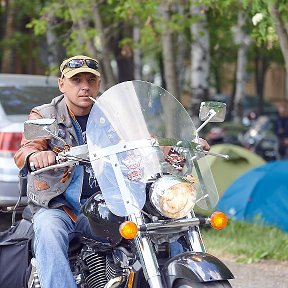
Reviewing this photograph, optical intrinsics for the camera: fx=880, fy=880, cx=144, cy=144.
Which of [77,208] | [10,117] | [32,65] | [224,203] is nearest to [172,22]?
[224,203]

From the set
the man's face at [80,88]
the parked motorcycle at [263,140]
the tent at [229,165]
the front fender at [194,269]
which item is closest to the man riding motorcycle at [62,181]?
the man's face at [80,88]

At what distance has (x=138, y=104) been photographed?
15.9ft

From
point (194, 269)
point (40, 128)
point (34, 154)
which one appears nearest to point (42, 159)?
point (34, 154)

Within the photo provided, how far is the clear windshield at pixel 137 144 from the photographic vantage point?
460 centimetres

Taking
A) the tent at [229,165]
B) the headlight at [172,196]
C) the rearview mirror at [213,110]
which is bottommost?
the tent at [229,165]

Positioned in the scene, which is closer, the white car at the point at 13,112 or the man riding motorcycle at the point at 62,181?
the man riding motorcycle at the point at 62,181

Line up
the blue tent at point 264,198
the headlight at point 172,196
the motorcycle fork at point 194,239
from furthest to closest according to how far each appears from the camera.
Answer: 1. the blue tent at point 264,198
2. the motorcycle fork at point 194,239
3. the headlight at point 172,196

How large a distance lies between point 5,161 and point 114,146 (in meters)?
3.70

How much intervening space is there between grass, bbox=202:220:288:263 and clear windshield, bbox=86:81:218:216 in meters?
3.96

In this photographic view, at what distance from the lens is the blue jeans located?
15.6ft

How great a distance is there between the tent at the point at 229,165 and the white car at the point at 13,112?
3.37 metres

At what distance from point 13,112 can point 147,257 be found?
4489mm

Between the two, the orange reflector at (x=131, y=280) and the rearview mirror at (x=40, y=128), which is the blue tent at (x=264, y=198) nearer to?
the orange reflector at (x=131, y=280)

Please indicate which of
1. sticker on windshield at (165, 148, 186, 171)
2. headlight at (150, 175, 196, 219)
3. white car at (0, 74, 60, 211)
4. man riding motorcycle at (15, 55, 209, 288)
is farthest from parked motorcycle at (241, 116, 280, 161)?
headlight at (150, 175, 196, 219)
